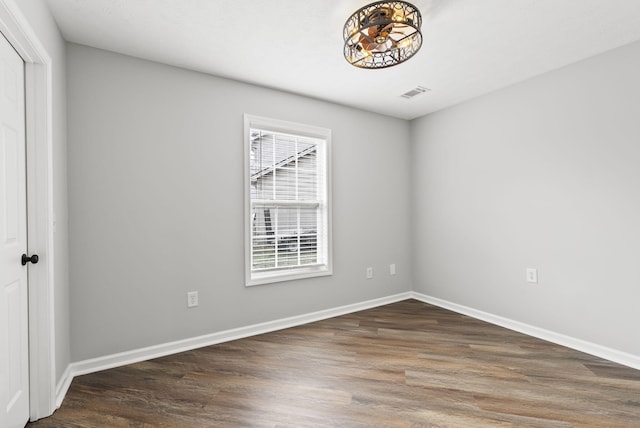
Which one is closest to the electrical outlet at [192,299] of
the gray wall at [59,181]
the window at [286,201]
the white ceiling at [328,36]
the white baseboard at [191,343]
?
the white baseboard at [191,343]

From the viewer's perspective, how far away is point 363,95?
3.33m

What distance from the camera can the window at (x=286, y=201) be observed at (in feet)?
10.1

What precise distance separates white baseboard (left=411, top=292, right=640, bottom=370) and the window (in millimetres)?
1657

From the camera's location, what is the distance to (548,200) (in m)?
2.83

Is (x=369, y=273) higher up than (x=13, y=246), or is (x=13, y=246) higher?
(x=13, y=246)

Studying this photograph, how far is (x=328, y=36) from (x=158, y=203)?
1906 mm

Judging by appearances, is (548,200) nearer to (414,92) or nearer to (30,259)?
(414,92)

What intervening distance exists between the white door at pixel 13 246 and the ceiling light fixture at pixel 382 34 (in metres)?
1.89

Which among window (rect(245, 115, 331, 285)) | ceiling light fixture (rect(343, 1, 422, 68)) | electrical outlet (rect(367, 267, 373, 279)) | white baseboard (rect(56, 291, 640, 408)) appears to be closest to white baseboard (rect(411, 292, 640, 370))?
white baseboard (rect(56, 291, 640, 408))

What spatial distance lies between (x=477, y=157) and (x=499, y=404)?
8.13ft

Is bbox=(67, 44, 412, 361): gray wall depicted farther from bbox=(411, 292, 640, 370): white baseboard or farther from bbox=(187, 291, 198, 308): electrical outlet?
bbox=(411, 292, 640, 370): white baseboard

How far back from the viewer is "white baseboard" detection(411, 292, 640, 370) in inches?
93.1

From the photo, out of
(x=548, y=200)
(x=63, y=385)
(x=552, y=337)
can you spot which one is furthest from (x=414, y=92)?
(x=63, y=385)

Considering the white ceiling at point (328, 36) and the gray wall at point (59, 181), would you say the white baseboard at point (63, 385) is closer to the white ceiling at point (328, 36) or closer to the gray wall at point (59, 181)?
the gray wall at point (59, 181)
